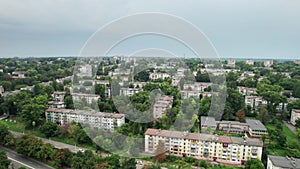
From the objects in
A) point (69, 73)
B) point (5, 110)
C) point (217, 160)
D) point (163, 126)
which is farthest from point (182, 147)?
point (69, 73)

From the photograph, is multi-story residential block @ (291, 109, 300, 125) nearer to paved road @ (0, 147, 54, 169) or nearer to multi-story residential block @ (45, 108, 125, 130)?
multi-story residential block @ (45, 108, 125, 130)

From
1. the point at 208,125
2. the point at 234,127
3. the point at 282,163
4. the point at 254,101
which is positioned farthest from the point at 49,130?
the point at 254,101

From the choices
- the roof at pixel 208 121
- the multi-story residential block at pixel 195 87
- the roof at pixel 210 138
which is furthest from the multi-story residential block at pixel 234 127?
the multi-story residential block at pixel 195 87

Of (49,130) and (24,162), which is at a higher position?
(49,130)

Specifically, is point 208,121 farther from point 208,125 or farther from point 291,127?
point 291,127

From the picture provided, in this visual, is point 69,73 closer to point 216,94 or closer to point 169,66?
point 169,66

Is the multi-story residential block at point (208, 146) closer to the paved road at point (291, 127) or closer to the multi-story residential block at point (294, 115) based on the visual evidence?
the paved road at point (291, 127)

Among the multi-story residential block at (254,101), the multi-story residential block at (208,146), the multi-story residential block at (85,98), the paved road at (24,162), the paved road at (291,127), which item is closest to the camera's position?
the paved road at (24,162)
